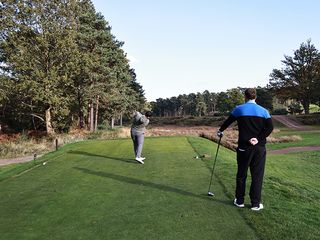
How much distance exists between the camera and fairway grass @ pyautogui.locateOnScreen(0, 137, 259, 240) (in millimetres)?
5742

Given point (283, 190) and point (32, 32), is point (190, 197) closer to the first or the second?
point (283, 190)

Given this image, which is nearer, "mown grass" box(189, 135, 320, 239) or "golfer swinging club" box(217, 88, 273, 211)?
"mown grass" box(189, 135, 320, 239)

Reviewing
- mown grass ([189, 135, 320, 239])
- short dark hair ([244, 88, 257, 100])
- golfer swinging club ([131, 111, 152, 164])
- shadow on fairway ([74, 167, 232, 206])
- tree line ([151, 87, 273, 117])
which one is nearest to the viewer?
mown grass ([189, 135, 320, 239])

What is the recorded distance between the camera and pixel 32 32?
34875 millimetres

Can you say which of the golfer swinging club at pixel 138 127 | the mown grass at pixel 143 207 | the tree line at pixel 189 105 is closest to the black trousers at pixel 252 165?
the mown grass at pixel 143 207

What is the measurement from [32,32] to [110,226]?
3239 cm

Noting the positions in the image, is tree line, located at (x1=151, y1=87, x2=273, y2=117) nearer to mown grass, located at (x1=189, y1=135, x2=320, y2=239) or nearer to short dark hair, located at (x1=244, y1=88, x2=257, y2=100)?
mown grass, located at (x1=189, y1=135, x2=320, y2=239)

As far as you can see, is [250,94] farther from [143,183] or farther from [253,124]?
[143,183]

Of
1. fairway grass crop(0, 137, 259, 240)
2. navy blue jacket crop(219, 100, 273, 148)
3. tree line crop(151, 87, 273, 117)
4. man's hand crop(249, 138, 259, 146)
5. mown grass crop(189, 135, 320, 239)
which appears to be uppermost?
tree line crop(151, 87, 273, 117)

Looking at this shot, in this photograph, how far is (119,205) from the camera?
7.38 meters

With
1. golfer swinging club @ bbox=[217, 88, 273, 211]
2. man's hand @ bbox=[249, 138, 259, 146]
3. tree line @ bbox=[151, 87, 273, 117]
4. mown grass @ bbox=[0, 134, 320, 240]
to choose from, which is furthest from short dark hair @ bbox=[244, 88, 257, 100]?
tree line @ bbox=[151, 87, 273, 117]

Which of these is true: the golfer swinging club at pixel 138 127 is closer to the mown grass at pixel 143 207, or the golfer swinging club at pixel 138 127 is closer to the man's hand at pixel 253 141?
the mown grass at pixel 143 207

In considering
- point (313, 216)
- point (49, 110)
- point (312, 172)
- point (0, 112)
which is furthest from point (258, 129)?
point (0, 112)

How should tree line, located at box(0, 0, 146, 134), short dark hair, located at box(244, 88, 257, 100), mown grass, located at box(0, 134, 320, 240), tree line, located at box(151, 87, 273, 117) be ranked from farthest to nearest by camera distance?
1. tree line, located at box(151, 87, 273, 117)
2. tree line, located at box(0, 0, 146, 134)
3. short dark hair, located at box(244, 88, 257, 100)
4. mown grass, located at box(0, 134, 320, 240)
